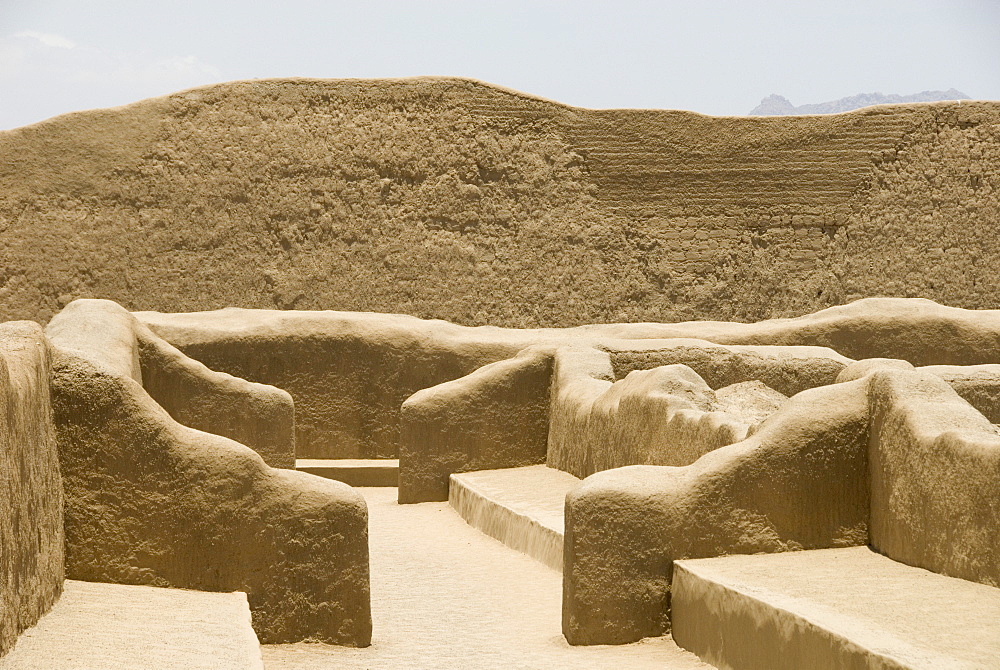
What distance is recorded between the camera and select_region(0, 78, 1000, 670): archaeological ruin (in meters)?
5.68

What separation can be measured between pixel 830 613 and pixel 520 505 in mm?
4957

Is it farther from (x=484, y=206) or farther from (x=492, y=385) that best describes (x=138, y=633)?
(x=484, y=206)

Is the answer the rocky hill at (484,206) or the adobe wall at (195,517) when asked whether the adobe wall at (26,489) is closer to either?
the adobe wall at (195,517)

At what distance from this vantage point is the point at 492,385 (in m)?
12.4

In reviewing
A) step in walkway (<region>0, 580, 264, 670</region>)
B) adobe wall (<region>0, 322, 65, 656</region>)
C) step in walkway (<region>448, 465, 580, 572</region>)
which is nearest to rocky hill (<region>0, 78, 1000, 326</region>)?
step in walkway (<region>448, 465, 580, 572</region>)

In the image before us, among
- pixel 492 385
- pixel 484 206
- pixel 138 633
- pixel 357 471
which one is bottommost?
pixel 357 471

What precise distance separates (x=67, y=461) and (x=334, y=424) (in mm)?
7921

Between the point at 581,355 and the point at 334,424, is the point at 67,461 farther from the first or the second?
the point at 334,424

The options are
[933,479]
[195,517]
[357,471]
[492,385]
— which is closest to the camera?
[933,479]

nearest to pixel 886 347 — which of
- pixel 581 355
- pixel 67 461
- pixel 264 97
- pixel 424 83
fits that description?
pixel 581 355

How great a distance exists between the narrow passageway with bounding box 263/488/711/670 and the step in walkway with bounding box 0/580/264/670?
0.52 metres

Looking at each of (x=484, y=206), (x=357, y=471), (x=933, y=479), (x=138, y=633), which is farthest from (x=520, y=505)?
(x=484, y=206)

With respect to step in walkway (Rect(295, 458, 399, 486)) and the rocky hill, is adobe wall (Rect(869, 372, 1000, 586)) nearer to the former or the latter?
step in walkway (Rect(295, 458, 399, 486))

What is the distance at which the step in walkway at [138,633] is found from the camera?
15.0 feet
